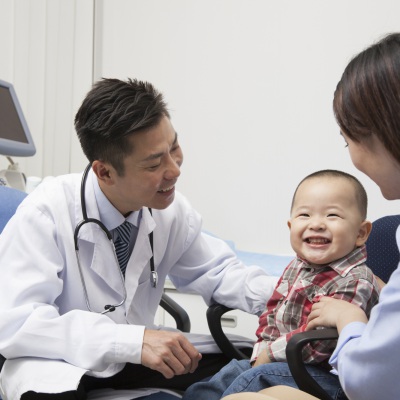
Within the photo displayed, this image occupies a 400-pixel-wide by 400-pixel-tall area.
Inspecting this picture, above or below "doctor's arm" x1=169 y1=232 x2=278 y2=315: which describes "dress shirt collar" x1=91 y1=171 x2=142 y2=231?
above

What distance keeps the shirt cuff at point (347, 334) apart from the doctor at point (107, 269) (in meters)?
0.40

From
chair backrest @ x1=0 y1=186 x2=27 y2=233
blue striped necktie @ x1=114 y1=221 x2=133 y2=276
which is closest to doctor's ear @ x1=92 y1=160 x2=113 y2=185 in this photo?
blue striped necktie @ x1=114 y1=221 x2=133 y2=276

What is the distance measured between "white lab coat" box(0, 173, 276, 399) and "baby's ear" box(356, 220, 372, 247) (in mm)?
292

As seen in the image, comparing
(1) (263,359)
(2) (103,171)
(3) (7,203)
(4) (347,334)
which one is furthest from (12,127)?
(4) (347,334)

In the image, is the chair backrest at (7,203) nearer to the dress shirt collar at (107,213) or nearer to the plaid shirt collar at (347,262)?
the dress shirt collar at (107,213)

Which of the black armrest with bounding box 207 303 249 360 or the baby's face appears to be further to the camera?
the black armrest with bounding box 207 303 249 360

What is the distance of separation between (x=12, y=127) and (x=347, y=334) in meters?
1.72

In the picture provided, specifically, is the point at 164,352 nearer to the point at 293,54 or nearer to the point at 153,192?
the point at 153,192

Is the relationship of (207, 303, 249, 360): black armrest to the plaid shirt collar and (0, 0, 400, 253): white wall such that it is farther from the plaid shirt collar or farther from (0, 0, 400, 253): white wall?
(0, 0, 400, 253): white wall

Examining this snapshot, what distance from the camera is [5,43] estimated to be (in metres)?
3.21

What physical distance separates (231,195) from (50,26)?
1.39 m

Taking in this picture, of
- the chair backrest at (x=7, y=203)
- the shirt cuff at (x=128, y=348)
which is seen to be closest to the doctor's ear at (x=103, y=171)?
the chair backrest at (x=7, y=203)

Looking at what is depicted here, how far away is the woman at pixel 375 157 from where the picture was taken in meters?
0.91

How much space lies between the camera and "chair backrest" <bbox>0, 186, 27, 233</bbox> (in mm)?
1683
